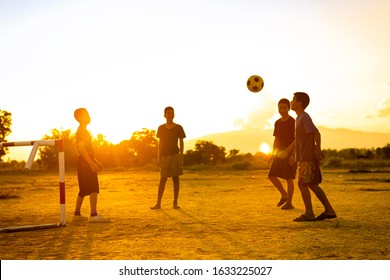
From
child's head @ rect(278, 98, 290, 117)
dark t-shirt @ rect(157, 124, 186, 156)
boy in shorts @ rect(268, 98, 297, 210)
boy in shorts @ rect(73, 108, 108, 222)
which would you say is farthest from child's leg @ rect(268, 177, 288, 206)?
boy in shorts @ rect(73, 108, 108, 222)

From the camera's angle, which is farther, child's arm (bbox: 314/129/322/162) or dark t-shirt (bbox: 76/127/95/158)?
dark t-shirt (bbox: 76/127/95/158)

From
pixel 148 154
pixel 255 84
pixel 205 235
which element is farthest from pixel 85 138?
pixel 148 154

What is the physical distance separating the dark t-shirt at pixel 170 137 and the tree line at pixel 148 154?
98.0 feet

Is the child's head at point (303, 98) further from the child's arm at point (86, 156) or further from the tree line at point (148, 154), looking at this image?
the tree line at point (148, 154)

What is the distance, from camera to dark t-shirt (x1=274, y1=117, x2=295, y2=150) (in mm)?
10445

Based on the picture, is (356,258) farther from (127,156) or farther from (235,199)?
(127,156)

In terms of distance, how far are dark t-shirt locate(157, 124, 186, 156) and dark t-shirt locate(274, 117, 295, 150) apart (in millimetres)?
1858

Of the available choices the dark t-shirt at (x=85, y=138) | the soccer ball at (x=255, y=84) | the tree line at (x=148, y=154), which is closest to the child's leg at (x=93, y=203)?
the dark t-shirt at (x=85, y=138)

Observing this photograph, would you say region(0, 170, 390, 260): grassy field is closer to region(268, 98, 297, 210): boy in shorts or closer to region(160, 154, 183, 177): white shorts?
region(268, 98, 297, 210): boy in shorts

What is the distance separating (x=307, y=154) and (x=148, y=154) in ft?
174

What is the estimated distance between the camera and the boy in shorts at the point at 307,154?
8.48 m

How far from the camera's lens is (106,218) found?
9469 mm

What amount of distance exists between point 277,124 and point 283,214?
1.84 metres

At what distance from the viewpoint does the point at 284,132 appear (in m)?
10.5
